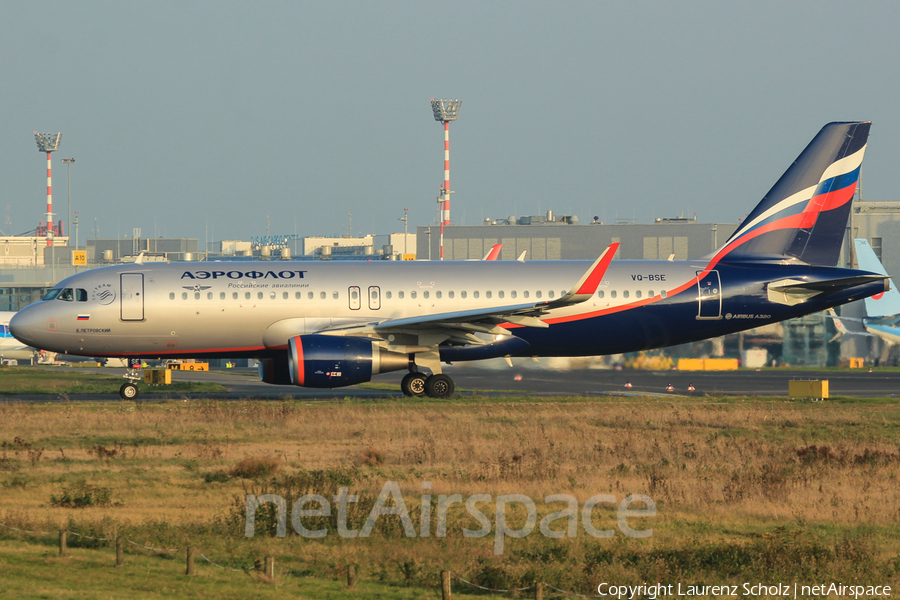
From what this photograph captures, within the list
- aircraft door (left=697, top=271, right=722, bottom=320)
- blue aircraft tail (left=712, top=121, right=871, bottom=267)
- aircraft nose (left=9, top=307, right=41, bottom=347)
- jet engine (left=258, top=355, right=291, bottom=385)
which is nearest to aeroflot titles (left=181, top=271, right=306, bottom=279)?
jet engine (left=258, top=355, right=291, bottom=385)

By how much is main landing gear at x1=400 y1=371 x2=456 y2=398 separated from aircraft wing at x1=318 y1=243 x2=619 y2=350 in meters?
1.42

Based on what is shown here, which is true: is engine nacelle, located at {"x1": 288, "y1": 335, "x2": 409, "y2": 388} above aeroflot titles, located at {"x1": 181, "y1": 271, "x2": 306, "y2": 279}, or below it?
below

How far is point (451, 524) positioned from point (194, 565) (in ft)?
12.5

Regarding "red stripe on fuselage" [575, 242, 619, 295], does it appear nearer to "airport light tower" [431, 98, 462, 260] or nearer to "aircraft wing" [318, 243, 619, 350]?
"aircraft wing" [318, 243, 619, 350]

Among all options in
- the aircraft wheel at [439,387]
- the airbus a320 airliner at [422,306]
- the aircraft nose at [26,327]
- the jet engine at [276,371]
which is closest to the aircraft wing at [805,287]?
the airbus a320 airliner at [422,306]

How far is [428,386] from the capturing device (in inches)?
1273

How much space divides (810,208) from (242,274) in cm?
1917

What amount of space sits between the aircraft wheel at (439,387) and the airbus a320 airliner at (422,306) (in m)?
0.03

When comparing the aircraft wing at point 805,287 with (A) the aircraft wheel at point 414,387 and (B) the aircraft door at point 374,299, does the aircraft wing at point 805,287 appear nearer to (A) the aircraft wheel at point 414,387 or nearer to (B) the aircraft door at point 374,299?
(A) the aircraft wheel at point 414,387

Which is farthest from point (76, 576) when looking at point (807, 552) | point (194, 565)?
point (807, 552)

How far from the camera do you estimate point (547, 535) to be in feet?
45.4

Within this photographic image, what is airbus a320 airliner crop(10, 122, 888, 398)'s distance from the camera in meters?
31.8

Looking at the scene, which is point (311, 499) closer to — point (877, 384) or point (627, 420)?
point (627, 420)

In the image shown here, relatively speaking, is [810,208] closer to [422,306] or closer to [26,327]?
[422,306]
